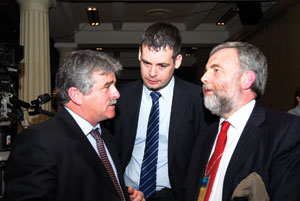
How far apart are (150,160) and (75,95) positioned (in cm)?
71

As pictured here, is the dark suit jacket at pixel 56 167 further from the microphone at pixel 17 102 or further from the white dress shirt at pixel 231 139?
the microphone at pixel 17 102

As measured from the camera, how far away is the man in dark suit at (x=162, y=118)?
191cm

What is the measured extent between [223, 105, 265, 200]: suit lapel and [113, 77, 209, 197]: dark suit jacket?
0.57 meters

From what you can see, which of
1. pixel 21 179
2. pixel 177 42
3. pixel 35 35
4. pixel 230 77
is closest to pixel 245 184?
pixel 230 77

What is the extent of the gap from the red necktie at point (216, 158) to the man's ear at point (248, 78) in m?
0.23

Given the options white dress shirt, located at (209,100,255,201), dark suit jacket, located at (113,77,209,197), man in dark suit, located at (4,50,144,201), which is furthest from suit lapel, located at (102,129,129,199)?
white dress shirt, located at (209,100,255,201)

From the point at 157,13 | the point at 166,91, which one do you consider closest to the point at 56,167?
the point at 166,91

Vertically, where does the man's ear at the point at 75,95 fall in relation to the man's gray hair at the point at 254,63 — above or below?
below

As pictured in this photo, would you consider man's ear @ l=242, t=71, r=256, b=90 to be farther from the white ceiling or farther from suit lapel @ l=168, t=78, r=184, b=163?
the white ceiling

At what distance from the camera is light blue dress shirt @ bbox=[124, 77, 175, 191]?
195cm

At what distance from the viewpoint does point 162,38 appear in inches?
75.6

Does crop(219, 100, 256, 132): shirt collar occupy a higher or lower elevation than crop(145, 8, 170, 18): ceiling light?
lower

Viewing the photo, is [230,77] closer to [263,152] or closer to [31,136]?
[263,152]

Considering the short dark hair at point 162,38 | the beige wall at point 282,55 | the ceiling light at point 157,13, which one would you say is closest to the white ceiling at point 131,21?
the ceiling light at point 157,13
